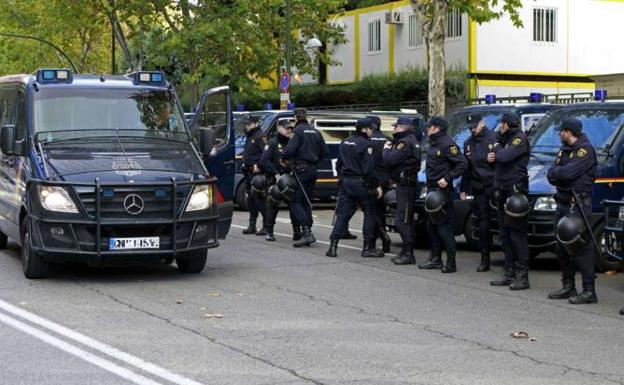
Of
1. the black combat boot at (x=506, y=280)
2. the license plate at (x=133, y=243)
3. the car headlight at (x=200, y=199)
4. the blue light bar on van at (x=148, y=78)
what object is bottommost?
the black combat boot at (x=506, y=280)

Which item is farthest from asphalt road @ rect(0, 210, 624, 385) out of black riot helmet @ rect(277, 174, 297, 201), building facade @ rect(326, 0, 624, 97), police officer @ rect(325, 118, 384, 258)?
building facade @ rect(326, 0, 624, 97)

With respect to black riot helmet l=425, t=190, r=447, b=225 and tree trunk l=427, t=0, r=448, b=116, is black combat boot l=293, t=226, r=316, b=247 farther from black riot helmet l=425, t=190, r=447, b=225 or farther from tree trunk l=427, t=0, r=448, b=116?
tree trunk l=427, t=0, r=448, b=116

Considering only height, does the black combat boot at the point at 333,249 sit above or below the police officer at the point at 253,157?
below

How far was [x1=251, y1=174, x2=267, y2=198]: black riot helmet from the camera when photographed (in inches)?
668

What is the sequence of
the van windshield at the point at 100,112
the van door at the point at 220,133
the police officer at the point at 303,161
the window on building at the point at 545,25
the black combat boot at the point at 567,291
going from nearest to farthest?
1. the black combat boot at the point at 567,291
2. the van windshield at the point at 100,112
3. the van door at the point at 220,133
4. the police officer at the point at 303,161
5. the window on building at the point at 545,25

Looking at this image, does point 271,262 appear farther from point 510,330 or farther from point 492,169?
point 510,330

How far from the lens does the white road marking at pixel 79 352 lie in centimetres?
737

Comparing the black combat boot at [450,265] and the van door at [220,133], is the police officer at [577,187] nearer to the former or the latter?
the black combat boot at [450,265]

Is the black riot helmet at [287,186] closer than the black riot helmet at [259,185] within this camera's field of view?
Yes

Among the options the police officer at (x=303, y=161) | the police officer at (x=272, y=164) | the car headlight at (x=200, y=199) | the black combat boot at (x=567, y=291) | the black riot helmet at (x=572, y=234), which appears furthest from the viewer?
the police officer at (x=272, y=164)

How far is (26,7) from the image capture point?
56562mm

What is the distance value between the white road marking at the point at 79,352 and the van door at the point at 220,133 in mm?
4681

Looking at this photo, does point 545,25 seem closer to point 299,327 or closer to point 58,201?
point 58,201

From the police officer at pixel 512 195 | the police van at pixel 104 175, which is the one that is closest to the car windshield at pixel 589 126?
the police officer at pixel 512 195
